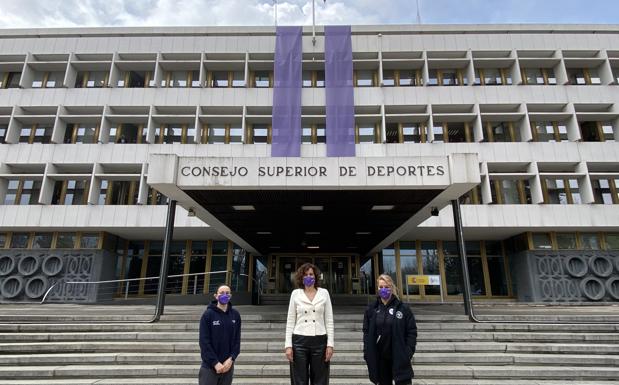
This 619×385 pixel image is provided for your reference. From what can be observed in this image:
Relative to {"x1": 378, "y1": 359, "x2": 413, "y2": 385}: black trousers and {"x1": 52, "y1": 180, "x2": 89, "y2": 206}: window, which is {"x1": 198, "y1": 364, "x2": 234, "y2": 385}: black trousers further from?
{"x1": 52, "y1": 180, "x2": 89, "y2": 206}: window

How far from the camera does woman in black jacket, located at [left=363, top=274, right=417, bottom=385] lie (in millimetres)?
4250

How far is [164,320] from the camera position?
9.48 m

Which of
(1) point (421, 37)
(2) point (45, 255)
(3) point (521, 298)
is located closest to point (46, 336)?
(2) point (45, 255)

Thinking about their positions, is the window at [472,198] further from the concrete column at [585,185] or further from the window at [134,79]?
the window at [134,79]

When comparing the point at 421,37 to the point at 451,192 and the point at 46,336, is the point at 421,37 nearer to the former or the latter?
the point at 451,192

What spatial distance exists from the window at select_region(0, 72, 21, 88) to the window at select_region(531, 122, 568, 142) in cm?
3263

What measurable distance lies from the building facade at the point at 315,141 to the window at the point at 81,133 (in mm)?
87

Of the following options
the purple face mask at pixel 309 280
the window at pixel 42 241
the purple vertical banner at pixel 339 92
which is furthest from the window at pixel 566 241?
the window at pixel 42 241

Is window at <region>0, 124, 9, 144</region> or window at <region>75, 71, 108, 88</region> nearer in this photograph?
window at <region>0, 124, 9, 144</region>

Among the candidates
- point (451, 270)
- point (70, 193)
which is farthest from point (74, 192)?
point (451, 270)

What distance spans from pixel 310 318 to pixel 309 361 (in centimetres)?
48

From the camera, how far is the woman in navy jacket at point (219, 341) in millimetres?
4352

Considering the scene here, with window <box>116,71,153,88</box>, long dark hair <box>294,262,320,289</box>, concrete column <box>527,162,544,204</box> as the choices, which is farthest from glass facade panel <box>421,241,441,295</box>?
window <box>116,71,153,88</box>

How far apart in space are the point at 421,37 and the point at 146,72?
58.7 ft
